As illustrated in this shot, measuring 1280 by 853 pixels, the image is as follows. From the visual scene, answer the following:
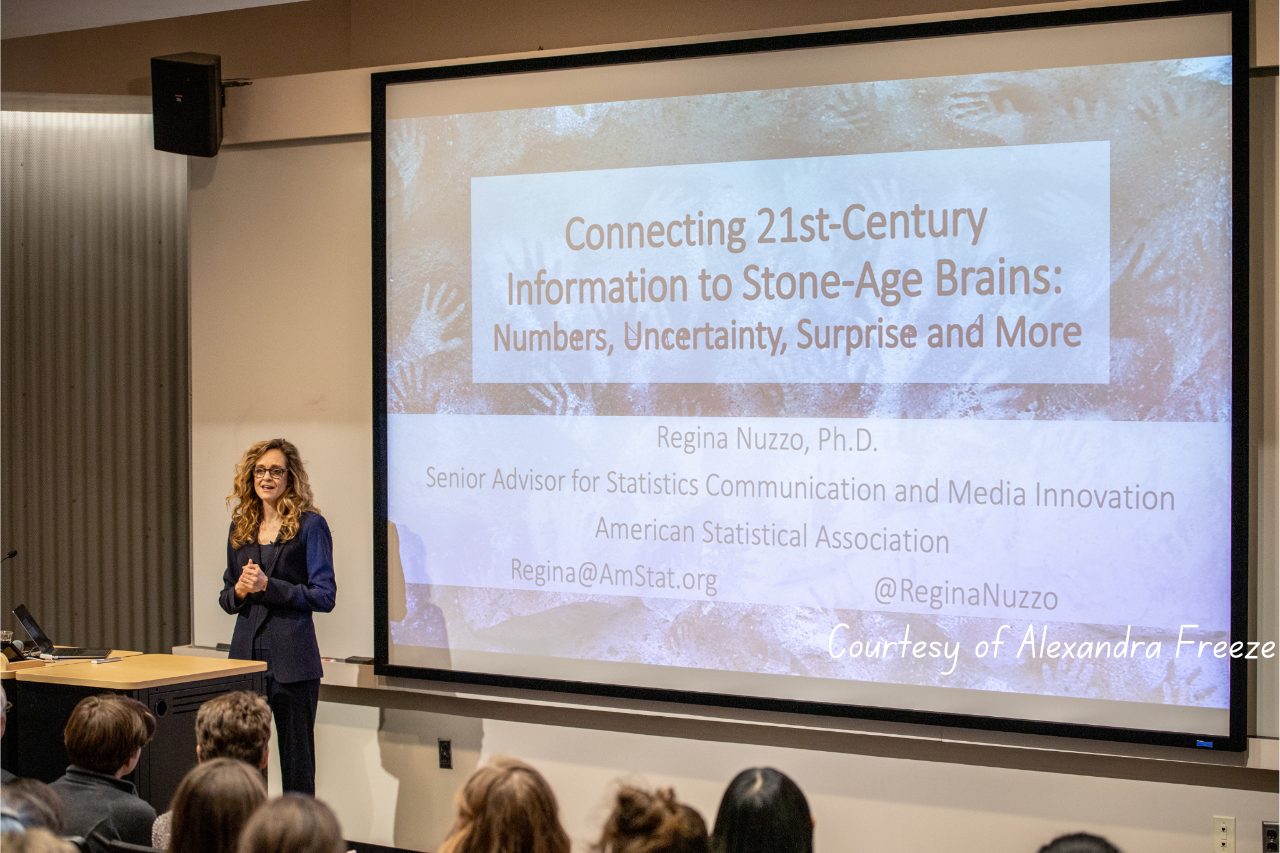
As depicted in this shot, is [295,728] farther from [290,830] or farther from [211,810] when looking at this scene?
[290,830]

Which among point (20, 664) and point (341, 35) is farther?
point (341, 35)

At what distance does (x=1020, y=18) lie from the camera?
383cm

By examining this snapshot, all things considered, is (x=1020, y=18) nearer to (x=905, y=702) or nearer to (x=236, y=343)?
(x=905, y=702)

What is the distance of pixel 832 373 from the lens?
409cm

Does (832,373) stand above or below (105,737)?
above

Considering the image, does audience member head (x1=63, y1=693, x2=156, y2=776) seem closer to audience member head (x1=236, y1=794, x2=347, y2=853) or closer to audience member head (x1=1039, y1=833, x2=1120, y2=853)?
audience member head (x1=236, y1=794, x2=347, y2=853)

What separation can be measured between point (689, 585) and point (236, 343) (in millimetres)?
2264

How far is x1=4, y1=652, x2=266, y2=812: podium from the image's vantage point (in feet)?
12.5

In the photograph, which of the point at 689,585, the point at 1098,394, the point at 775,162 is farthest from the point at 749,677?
the point at 775,162

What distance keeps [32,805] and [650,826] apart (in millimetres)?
1144

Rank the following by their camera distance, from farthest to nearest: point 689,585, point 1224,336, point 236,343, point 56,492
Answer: point 56,492 < point 236,343 < point 689,585 < point 1224,336

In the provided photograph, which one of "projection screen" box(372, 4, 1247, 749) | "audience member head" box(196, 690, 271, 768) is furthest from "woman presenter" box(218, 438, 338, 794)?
"audience member head" box(196, 690, 271, 768)

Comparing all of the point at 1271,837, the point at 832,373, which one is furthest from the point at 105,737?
the point at 1271,837

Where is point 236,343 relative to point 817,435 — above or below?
above
